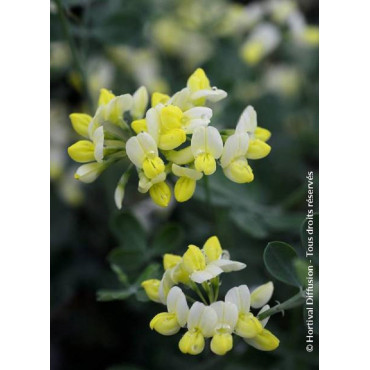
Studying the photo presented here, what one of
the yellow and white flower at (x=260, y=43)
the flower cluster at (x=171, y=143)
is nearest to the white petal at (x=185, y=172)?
the flower cluster at (x=171, y=143)

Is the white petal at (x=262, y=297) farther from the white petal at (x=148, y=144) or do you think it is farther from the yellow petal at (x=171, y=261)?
the white petal at (x=148, y=144)

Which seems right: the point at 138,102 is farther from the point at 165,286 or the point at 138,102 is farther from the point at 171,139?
the point at 165,286

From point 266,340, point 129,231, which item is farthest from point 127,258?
point 266,340

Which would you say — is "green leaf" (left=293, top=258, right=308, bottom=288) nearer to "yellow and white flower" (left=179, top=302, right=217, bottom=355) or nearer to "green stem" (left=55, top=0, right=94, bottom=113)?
"yellow and white flower" (left=179, top=302, right=217, bottom=355)

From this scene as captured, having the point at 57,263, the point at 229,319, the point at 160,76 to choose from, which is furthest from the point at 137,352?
the point at 160,76

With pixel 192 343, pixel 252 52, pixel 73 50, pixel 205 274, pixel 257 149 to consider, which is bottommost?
pixel 192 343

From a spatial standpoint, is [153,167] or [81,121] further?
[81,121]
